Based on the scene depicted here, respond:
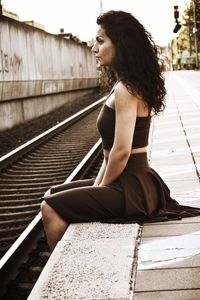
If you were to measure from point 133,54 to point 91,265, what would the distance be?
4.75 feet

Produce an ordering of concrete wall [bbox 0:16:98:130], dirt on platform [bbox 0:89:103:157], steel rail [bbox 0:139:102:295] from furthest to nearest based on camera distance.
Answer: concrete wall [bbox 0:16:98:130] → dirt on platform [bbox 0:89:103:157] → steel rail [bbox 0:139:102:295]

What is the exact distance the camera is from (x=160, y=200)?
13.7 ft

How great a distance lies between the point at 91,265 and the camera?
3418 mm

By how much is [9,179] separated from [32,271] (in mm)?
3871

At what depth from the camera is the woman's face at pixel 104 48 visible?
13.0 ft

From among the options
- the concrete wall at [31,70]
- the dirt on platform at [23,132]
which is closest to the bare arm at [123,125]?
the dirt on platform at [23,132]

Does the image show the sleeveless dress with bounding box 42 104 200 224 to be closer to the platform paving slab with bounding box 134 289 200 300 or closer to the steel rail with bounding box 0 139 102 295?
the steel rail with bounding box 0 139 102 295

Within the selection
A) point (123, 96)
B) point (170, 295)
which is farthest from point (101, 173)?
point (170, 295)

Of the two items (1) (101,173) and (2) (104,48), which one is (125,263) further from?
(2) (104,48)

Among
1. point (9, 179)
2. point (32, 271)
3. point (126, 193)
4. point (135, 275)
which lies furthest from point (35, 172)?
point (135, 275)

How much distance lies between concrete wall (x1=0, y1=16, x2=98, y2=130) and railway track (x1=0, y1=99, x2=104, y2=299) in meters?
2.25

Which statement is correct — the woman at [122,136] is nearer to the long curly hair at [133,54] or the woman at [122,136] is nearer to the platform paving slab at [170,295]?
the long curly hair at [133,54]

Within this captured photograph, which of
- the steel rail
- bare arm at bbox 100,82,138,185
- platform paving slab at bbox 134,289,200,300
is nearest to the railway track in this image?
the steel rail

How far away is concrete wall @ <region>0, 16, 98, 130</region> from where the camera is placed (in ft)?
51.8
